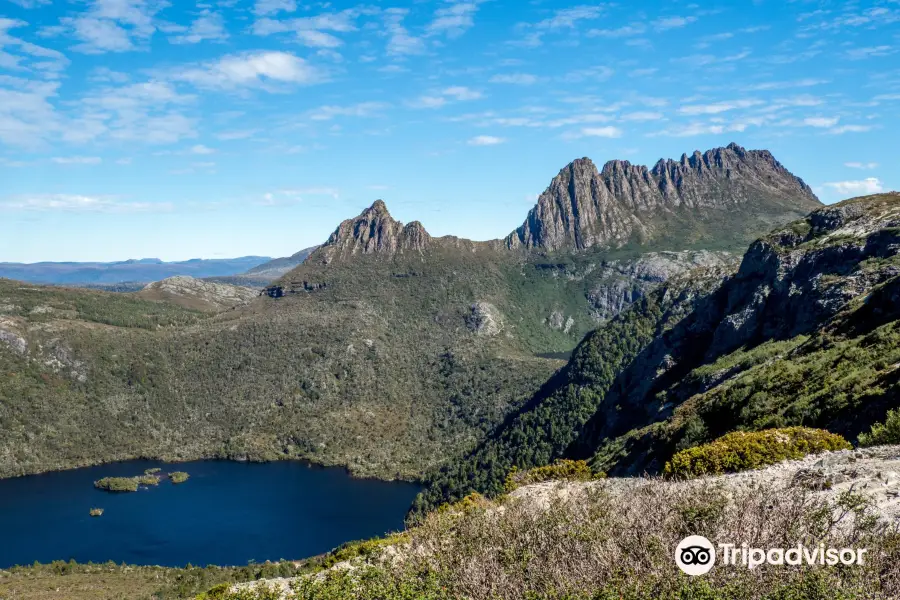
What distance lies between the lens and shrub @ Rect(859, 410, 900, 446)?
2786cm

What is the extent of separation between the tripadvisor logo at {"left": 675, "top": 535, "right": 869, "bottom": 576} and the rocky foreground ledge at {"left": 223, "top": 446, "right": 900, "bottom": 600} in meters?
0.38

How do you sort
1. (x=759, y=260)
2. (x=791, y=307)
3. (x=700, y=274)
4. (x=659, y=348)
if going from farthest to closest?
(x=700, y=274), (x=659, y=348), (x=759, y=260), (x=791, y=307)

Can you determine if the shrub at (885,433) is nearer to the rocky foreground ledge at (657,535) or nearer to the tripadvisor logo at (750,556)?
the rocky foreground ledge at (657,535)

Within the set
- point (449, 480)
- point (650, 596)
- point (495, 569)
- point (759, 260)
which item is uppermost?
point (759, 260)

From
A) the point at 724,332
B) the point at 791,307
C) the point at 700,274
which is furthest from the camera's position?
the point at 700,274

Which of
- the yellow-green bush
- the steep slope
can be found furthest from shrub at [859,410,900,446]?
the yellow-green bush

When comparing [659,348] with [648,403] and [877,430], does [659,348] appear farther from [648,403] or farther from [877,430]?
[877,430]

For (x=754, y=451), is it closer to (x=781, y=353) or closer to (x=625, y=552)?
(x=625, y=552)

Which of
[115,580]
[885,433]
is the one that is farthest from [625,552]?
[115,580]

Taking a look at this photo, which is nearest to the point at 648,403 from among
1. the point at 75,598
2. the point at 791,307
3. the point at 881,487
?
the point at 791,307

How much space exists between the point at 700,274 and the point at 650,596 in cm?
19755

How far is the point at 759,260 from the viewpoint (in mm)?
95625

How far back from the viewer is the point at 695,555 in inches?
813

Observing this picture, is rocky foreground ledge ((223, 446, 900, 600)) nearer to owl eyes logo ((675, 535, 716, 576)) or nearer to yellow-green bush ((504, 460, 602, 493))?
owl eyes logo ((675, 535, 716, 576))
